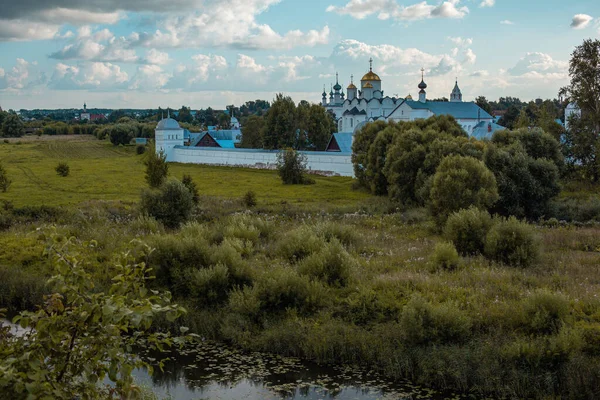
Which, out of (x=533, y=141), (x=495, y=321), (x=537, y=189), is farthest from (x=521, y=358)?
(x=533, y=141)

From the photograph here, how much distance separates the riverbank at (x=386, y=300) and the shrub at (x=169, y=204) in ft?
6.08

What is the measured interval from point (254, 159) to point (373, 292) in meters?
36.4

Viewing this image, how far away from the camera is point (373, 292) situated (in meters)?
13.4

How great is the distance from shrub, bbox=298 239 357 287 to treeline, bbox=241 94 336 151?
32979mm

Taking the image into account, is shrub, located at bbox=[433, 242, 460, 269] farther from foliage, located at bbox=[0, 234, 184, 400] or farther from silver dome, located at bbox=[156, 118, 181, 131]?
silver dome, located at bbox=[156, 118, 181, 131]

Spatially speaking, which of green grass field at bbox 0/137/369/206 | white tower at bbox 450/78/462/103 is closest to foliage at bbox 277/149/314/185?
green grass field at bbox 0/137/369/206

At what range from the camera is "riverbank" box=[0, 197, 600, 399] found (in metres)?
10.2

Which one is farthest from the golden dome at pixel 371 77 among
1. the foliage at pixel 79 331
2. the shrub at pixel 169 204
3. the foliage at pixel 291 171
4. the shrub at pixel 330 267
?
the foliage at pixel 79 331

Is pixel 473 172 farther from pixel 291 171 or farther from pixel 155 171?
pixel 291 171

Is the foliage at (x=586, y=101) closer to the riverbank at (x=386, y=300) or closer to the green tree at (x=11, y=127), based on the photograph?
the riverbank at (x=386, y=300)

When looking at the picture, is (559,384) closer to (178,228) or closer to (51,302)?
(51,302)

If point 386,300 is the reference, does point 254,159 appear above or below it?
above

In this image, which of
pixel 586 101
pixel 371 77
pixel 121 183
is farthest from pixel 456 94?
pixel 121 183

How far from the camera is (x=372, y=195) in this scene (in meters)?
32.0
